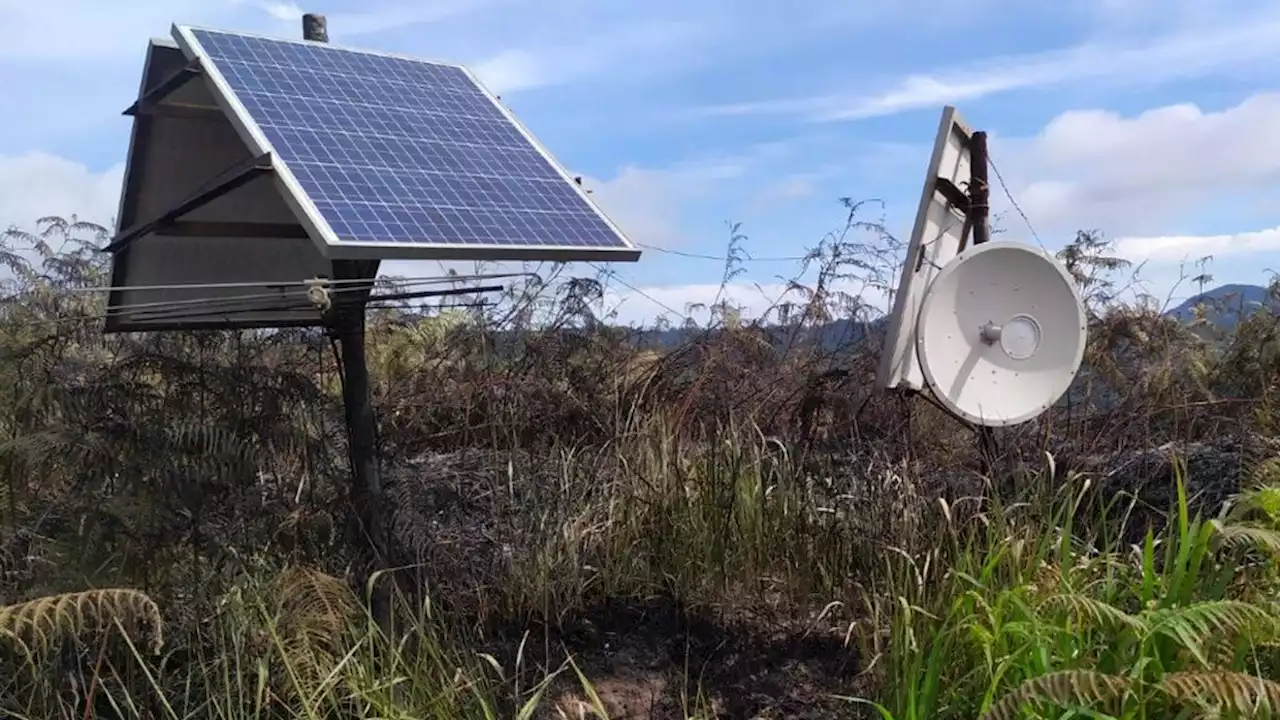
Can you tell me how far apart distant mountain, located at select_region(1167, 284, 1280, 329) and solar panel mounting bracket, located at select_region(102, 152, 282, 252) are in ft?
17.3

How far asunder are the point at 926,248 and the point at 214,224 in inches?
113

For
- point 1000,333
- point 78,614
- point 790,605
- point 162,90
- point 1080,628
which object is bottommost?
point 790,605

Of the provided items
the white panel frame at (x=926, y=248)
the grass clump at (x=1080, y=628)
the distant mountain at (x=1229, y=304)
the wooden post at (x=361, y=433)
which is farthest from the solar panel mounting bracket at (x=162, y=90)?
the distant mountain at (x=1229, y=304)

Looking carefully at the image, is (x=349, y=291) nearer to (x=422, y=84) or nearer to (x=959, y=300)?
(x=422, y=84)

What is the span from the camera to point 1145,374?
6.16 meters

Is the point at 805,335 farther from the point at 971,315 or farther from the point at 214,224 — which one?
the point at 214,224

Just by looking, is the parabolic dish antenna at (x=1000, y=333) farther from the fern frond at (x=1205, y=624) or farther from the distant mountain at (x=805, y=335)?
the fern frond at (x=1205, y=624)

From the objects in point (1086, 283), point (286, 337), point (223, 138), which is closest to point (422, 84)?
point (223, 138)

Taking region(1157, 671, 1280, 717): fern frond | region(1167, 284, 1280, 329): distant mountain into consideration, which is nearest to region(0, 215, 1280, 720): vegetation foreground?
region(1157, 671, 1280, 717): fern frond

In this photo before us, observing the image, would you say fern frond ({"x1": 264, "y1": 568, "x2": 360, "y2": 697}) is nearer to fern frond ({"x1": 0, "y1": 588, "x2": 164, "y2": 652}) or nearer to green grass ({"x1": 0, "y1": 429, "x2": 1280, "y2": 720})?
green grass ({"x1": 0, "y1": 429, "x2": 1280, "y2": 720})

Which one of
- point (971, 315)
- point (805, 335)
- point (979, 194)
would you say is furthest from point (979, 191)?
point (805, 335)

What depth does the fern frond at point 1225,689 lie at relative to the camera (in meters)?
2.57

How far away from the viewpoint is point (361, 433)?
396cm

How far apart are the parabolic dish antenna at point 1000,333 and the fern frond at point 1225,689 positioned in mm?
1979
